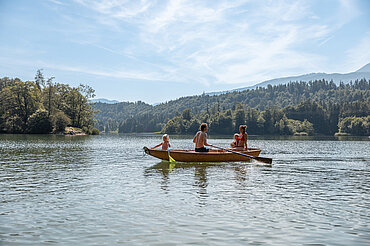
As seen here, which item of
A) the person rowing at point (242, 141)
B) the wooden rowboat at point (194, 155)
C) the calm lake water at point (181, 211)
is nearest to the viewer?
the calm lake water at point (181, 211)

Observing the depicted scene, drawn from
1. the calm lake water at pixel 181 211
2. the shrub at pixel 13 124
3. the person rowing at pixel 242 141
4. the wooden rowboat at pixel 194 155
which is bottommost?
the calm lake water at pixel 181 211

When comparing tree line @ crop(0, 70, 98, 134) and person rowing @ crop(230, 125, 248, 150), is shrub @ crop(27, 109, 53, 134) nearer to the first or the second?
tree line @ crop(0, 70, 98, 134)

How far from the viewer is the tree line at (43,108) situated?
335 feet

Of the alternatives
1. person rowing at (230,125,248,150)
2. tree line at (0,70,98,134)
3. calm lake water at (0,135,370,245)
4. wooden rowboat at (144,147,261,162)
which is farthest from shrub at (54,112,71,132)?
calm lake water at (0,135,370,245)

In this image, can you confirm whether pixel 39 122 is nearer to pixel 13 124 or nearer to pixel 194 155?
pixel 13 124

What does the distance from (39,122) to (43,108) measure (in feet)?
30.2

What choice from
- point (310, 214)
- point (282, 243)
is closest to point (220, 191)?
point (310, 214)

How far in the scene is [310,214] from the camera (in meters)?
10.3

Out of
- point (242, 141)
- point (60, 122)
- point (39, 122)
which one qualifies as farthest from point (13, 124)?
point (242, 141)

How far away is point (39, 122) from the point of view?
10100cm

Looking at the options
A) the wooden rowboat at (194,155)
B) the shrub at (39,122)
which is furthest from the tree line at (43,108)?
the wooden rowboat at (194,155)

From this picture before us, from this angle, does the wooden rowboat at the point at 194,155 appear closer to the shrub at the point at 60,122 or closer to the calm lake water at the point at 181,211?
the calm lake water at the point at 181,211

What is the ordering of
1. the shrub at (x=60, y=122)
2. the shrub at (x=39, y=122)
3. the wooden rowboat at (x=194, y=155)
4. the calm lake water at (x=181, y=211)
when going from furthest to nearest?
1. the shrub at (x=60, y=122)
2. the shrub at (x=39, y=122)
3. the wooden rowboat at (x=194, y=155)
4. the calm lake water at (x=181, y=211)

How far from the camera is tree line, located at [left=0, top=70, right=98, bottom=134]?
10206 centimetres
